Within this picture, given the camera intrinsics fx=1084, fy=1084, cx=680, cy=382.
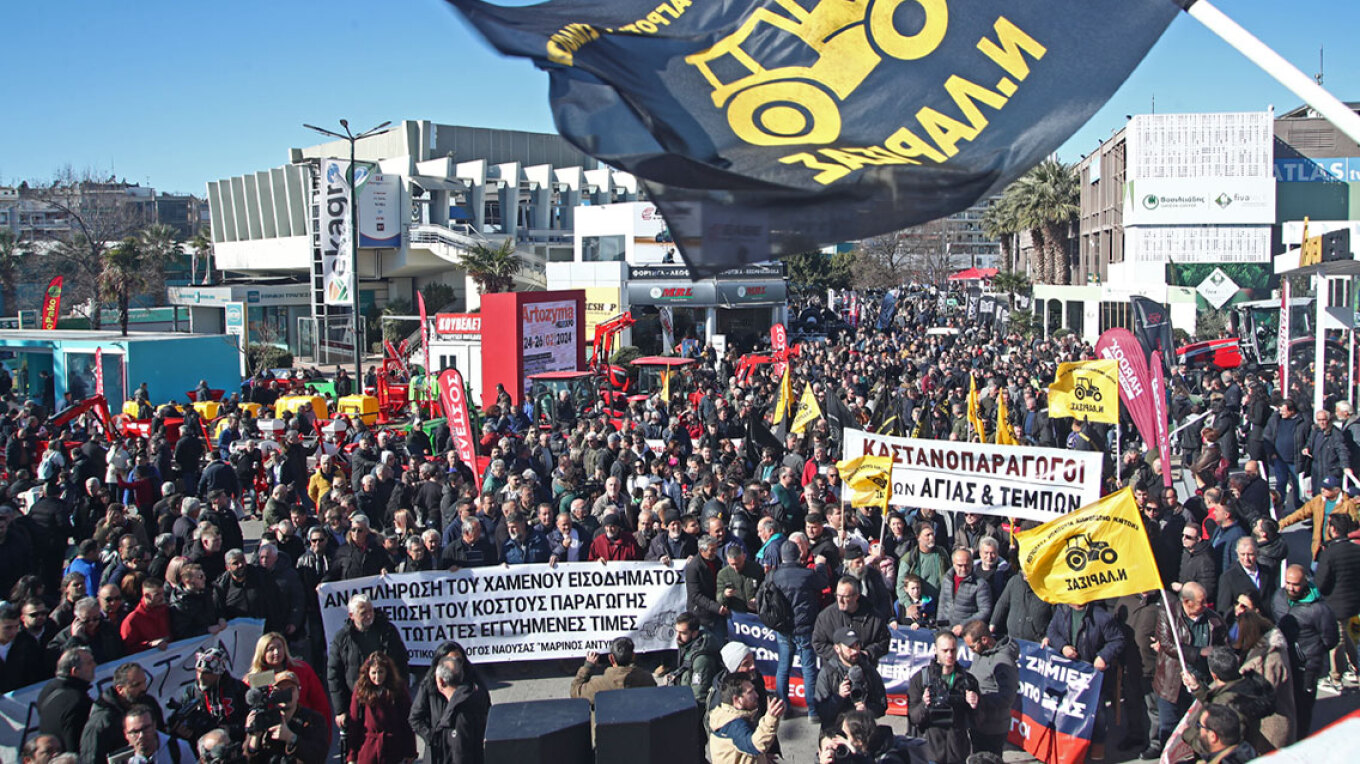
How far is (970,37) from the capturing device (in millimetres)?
5203

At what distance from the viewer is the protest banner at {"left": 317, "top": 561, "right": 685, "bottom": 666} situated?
29.4ft

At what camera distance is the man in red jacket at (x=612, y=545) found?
927cm

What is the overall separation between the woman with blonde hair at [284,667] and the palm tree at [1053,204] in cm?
5127

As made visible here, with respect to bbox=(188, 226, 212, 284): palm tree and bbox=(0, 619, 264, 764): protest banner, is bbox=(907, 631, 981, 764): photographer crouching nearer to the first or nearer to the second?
bbox=(0, 619, 264, 764): protest banner

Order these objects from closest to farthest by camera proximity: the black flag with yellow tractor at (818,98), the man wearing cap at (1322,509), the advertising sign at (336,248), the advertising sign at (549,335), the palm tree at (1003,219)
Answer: the black flag with yellow tractor at (818,98) < the man wearing cap at (1322,509) < the advertising sign at (549,335) < the advertising sign at (336,248) < the palm tree at (1003,219)

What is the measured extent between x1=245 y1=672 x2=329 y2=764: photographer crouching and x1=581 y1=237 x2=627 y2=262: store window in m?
42.7

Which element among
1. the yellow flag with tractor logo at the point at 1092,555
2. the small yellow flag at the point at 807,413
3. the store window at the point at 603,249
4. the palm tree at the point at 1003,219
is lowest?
the yellow flag with tractor logo at the point at 1092,555

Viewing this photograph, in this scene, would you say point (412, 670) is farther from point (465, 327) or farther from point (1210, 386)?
point (465, 327)

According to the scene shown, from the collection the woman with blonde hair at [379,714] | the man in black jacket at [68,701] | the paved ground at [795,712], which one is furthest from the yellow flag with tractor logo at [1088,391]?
the man in black jacket at [68,701]

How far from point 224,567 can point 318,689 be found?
2.87 metres

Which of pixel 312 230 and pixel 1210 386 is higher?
pixel 312 230

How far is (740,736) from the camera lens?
18.3ft

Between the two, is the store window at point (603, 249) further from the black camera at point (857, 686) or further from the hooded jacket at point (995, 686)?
the black camera at point (857, 686)

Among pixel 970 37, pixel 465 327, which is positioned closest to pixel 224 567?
pixel 970 37
